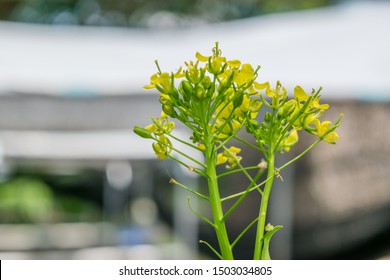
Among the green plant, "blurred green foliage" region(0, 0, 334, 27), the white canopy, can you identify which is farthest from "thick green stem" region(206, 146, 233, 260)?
"blurred green foliage" region(0, 0, 334, 27)

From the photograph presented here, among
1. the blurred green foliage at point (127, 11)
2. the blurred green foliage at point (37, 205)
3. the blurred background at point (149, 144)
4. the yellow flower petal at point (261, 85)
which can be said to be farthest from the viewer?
the blurred green foliage at point (127, 11)

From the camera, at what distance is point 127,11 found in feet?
20.8

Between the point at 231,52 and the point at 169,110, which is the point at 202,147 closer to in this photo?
the point at 169,110

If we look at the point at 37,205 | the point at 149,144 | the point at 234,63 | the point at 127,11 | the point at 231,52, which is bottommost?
the point at 37,205

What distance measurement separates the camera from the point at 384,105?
2.61m

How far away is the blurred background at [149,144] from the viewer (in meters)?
2.35

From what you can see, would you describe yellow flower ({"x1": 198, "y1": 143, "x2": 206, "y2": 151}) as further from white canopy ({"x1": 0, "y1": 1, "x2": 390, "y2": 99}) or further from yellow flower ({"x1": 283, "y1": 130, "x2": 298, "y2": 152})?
white canopy ({"x1": 0, "y1": 1, "x2": 390, "y2": 99})

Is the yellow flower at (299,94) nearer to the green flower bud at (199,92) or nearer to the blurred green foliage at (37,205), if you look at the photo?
the green flower bud at (199,92)

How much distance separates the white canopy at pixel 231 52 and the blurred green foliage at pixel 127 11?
2.63 m

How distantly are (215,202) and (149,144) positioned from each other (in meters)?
2.34

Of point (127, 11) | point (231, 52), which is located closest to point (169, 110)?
point (231, 52)

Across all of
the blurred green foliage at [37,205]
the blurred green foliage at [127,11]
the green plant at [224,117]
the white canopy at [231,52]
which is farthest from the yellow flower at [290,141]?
the blurred green foliage at [127,11]

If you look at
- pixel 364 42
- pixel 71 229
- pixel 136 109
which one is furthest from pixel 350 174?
pixel 71 229
